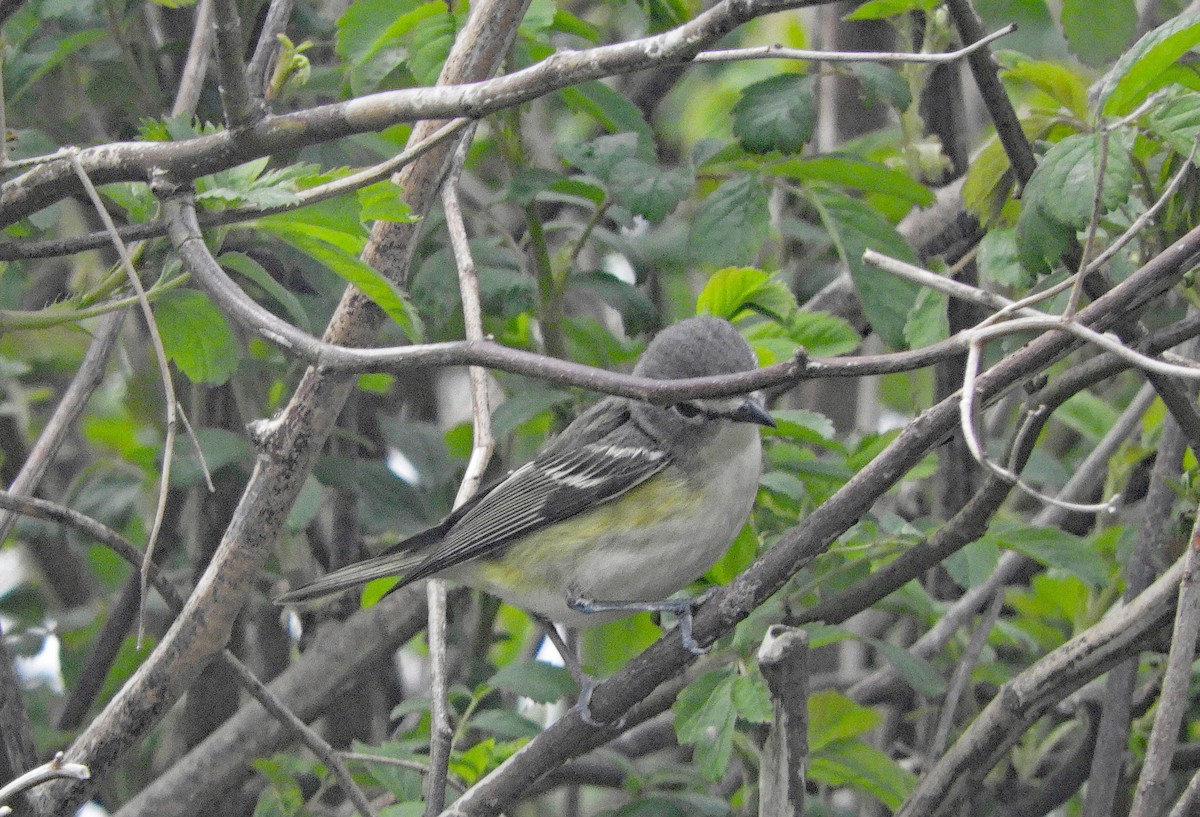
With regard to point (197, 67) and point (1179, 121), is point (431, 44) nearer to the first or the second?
point (197, 67)

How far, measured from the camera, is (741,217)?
321cm

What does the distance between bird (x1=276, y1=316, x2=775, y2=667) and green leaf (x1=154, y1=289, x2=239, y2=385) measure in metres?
0.75

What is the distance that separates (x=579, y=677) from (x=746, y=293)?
38.5 inches

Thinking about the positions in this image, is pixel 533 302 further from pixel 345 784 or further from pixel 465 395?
pixel 465 395

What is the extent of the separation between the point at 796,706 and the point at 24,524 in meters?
2.89

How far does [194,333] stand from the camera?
2463 millimetres

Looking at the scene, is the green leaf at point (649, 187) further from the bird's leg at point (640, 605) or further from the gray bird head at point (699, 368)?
the bird's leg at point (640, 605)

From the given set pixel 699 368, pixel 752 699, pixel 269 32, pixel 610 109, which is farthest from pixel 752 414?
pixel 269 32

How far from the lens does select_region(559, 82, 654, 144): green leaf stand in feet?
11.2

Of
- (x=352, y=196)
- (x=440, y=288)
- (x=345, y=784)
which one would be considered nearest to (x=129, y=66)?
Answer: (x=440, y=288)

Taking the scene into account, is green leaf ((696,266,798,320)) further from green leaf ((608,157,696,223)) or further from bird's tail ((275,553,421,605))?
bird's tail ((275,553,421,605))

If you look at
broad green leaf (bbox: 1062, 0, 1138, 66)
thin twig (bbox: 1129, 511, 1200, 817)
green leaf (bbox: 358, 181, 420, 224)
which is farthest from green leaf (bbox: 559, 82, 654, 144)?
thin twig (bbox: 1129, 511, 1200, 817)

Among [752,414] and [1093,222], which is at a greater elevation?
[1093,222]

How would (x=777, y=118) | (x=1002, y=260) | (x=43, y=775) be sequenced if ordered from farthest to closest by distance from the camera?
1. (x=777, y=118)
2. (x=1002, y=260)
3. (x=43, y=775)
